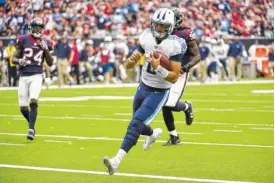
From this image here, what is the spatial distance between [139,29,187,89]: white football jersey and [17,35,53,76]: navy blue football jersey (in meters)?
3.79

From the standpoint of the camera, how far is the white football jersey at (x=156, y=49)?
9.49m

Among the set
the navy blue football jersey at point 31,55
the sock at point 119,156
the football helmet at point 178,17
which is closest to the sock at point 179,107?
the football helmet at point 178,17

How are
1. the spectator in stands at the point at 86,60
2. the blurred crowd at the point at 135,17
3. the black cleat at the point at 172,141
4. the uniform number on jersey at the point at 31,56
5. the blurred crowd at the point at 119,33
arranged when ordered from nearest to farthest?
1. the black cleat at the point at 172,141
2. the uniform number on jersey at the point at 31,56
3. the blurred crowd at the point at 119,33
4. the blurred crowd at the point at 135,17
5. the spectator in stands at the point at 86,60

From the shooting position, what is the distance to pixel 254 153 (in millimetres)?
11188

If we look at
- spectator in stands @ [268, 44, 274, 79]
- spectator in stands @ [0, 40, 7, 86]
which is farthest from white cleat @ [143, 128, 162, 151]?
spectator in stands @ [268, 44, 274, 79]

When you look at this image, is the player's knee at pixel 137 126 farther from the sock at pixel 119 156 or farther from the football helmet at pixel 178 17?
the football helmet at pixel 178 17

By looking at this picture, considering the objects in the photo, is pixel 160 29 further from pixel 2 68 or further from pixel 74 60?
pixel 74 60

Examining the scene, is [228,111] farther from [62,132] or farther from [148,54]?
[148,54]

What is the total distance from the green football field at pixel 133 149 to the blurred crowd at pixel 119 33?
27.6 ft

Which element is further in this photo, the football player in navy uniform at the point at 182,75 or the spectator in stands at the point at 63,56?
the spectator in stands at the point at 63,56

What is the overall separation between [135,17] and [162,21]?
1026 inches

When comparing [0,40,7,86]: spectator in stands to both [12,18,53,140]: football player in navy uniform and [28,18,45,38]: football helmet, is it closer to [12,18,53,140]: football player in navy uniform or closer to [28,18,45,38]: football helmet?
[12,18,53,140]: football player in navy uniform

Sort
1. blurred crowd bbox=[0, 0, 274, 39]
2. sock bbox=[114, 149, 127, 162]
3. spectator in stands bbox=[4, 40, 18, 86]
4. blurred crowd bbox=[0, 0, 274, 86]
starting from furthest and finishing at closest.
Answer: blurred crowd bbox=[0, 0, 274, 39], blurred crowd bbox=[0, 0, 274, 86], spectator in stands bbox=[4, 40, 18, 86], sock bbox=[114, 149, 127, 162]

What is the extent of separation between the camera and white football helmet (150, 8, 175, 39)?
30.4 feet
